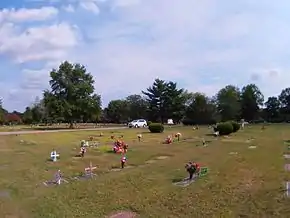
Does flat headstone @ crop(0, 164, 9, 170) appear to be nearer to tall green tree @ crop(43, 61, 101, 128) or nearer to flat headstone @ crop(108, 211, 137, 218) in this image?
flat headstone @ crop(108, 211, 137, 218)

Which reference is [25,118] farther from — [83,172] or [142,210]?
[142,210]

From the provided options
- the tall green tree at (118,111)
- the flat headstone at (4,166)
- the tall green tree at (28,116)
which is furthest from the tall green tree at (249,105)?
the flat headstone at (4,166)

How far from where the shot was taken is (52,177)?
17891 mm

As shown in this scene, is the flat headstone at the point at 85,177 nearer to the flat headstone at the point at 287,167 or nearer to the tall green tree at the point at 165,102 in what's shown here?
the flat headstone at the point at 287,167

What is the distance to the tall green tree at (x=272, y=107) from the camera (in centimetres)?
11056

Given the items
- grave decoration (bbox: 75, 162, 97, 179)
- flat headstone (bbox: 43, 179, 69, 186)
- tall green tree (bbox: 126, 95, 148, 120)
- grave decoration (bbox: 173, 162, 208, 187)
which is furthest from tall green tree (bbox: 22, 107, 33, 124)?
grave decoration (bbox: 173, 162, 208, 187)

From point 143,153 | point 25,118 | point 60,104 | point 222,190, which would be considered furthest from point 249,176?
point 25,118

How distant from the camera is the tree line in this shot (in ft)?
230

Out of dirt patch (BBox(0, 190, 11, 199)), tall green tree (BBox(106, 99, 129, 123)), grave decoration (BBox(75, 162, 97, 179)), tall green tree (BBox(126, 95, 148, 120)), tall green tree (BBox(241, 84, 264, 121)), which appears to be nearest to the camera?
dirt patch (BBox(0, 190, 11, 199))

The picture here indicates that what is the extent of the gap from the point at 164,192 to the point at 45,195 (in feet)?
13.7

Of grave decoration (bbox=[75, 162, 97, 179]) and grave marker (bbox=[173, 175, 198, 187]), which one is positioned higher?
grave decoration (bbox=[75, 162, 97, 179])

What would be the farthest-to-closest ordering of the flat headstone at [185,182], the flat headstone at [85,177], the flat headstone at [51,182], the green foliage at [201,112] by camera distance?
the green foliage at [201,112] < the flat headstone at [85,177] < the flat headstone at [51,182] < the flat headstone at [185,182]

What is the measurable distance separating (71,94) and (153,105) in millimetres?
31439

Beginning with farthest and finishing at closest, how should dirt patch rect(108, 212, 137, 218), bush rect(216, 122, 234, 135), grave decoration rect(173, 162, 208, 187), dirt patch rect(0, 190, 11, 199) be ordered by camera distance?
1. bush rect(216, 122, 234, 135)
2. grave decoration rect(173, 162, 208, 187)
3. dirt patch rect(0, 190, 11, 199)
4. dirt patch rect(108, 212, 137, 218)
